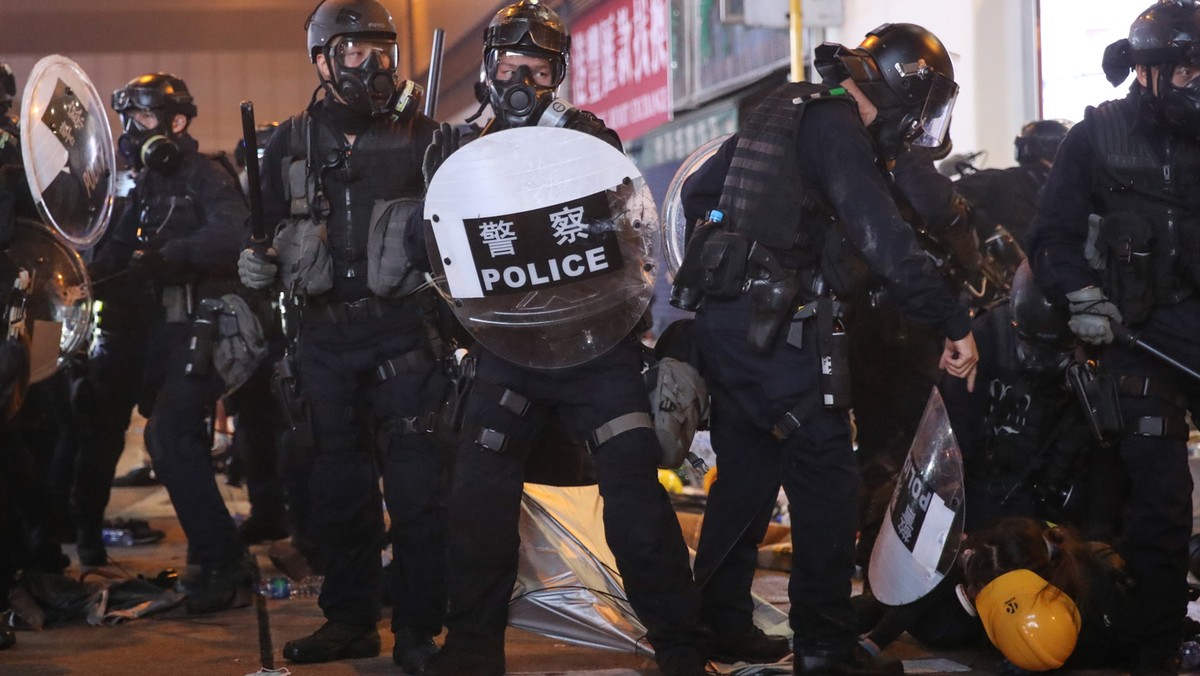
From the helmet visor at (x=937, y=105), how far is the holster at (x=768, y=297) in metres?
0.69

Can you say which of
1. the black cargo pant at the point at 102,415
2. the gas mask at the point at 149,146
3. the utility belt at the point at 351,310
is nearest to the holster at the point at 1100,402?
the utility belt at the point at 351,310

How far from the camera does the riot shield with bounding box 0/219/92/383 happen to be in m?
4.71

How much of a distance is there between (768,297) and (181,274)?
8.81 feet

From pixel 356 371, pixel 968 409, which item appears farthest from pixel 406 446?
pixel 968 409

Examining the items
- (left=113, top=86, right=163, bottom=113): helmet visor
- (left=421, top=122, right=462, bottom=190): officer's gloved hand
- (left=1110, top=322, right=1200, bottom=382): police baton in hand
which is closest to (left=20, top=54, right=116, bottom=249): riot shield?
(left=113, top=86, right=163, bottom=113): helmet visor

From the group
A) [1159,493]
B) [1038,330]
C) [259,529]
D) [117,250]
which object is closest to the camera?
[1159,493]

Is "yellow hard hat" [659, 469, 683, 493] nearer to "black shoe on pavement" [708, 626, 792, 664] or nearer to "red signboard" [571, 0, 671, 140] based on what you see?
"black shoe on pavement" [708, 626, 792, 664]

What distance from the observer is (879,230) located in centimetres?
344

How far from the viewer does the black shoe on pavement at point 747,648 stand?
3.93m

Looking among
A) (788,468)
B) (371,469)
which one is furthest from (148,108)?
(788,468)

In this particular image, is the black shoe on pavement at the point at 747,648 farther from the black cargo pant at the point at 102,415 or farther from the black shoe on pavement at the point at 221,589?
the black cargo pant at the point at 102,415

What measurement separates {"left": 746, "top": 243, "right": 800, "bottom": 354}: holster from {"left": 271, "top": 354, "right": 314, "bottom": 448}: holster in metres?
1.42

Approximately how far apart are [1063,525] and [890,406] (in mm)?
956

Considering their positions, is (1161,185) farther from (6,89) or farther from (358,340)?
(6,89)
